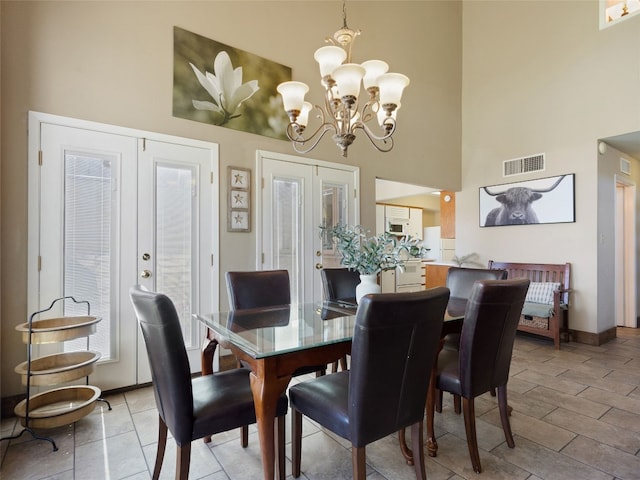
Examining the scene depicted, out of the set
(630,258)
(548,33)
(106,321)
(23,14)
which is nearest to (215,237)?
(106,321)

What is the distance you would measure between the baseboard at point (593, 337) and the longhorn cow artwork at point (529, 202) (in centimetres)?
142

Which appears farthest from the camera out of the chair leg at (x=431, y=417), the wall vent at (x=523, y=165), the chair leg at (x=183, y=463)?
the wall vent at (x=523, y=165)

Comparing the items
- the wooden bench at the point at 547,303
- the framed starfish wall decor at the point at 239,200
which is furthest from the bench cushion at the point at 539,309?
the framed starfish wall decor at the point at 239,200

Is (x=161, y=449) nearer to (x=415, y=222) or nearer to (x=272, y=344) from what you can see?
(x=272, y=344)

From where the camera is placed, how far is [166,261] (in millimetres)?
3021

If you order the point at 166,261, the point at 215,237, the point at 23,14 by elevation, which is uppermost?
the point at 23,14

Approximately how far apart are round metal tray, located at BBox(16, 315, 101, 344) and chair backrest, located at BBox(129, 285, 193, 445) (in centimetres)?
117

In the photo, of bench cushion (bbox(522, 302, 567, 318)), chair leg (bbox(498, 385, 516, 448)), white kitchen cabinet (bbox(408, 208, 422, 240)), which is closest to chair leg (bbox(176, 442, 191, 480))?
chair leg (bbox(498, 385, 516, 448))

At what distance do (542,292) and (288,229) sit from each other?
329 centimetres

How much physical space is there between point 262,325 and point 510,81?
5154 millimetres

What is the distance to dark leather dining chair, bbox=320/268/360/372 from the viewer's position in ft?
9.34

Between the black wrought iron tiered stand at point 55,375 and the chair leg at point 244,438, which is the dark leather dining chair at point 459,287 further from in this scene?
the black wrought iron tiered stand at point 55,375

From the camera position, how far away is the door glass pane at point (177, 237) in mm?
2996

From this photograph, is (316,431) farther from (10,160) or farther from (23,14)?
(23,14)
